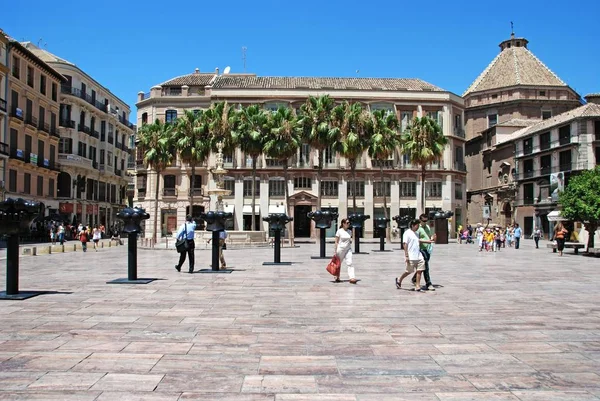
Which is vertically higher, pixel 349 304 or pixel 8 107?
pixel 8 107

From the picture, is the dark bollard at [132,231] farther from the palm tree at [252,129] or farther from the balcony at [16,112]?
the balcony at [16,112]

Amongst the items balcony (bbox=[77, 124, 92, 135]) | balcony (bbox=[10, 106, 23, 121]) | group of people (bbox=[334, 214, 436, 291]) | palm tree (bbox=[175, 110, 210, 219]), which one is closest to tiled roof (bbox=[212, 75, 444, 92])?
balcony (bbox=[77, 124, 92, 135])

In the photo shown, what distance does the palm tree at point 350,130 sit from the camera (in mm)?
41938

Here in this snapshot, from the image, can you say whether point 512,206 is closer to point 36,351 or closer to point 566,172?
point 566,172

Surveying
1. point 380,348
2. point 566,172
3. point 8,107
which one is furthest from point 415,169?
point 380,348

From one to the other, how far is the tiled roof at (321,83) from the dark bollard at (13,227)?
47306 mm

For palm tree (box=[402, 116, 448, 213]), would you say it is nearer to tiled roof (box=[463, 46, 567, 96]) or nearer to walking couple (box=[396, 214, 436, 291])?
tiled roof (box=[463, 46, 567, 96])

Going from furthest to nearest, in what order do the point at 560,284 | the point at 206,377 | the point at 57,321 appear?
the point at 560,284 → the point at 57,321 → the point at 206,377

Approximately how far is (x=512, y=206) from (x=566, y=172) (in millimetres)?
10073

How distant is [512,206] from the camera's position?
64312 millimetres

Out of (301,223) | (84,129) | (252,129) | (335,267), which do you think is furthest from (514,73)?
(335,267)

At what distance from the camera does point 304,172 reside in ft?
187

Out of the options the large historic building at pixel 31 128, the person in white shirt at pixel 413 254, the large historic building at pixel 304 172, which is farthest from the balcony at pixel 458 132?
the person in white shirt at pixel 413 254

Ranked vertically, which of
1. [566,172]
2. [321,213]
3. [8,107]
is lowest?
[321,213]
